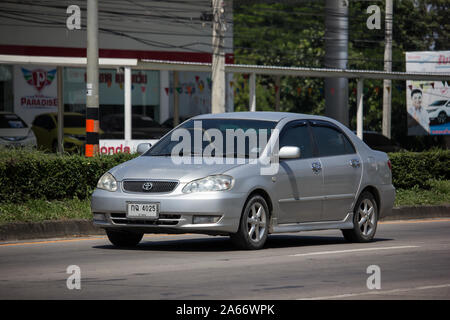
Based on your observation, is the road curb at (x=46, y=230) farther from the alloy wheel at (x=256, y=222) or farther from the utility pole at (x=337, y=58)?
the utility pole at (x=337, y=58)

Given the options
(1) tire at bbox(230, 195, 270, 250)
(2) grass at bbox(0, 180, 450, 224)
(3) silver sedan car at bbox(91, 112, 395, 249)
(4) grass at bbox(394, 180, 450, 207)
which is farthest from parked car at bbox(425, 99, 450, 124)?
(1) tire at bbox(230, 195, 270, 250)

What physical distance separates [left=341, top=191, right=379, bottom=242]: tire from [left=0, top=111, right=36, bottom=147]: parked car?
17.1 m

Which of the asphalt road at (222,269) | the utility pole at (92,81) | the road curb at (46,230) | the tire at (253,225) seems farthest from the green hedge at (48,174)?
the tire at (253,225)

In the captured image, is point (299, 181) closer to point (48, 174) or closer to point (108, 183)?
point (108, 183)

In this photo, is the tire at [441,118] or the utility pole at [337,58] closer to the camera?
the utility pole at [337,58]

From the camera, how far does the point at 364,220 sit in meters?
13.7

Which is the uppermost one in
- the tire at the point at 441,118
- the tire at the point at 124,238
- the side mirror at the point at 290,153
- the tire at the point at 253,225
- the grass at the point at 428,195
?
the side mirror at the point at 290,153

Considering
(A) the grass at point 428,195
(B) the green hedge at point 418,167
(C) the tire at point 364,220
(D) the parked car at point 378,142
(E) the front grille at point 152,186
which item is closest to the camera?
(E) the front grille at point 152,186

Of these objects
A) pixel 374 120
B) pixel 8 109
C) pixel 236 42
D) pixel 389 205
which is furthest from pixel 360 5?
pixel 389 205

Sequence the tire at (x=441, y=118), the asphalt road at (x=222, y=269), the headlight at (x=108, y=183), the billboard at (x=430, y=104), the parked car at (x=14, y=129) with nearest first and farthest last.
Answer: the asphalt road at (x=222, y=269) < the headlight at (x=108, y=183) < the parked car at (x=14, y=129) < the billboard at (x=430, y=104) < the tire at (x=441, y=118)

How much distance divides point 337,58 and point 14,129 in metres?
12.2

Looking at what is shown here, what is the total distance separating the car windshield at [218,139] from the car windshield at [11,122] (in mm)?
17554

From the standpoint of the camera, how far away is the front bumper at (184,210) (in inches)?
444
